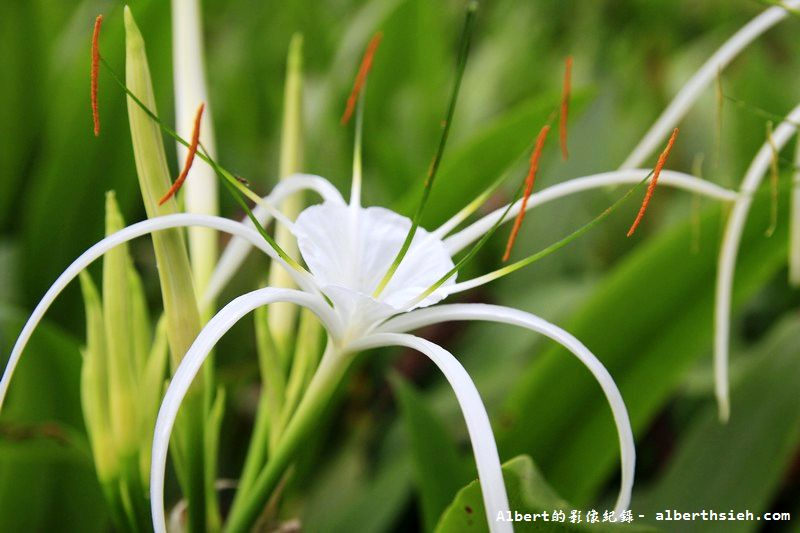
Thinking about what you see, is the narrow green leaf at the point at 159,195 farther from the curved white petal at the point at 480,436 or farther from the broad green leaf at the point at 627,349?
the broad green leaf at the point at 627,349

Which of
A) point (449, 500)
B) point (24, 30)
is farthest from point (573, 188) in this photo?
point (24, 30)

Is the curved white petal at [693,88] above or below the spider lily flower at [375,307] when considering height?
above

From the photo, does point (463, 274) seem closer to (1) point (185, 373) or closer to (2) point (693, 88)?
(2) point (693, 88)

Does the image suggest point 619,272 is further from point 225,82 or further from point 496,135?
point 225,82

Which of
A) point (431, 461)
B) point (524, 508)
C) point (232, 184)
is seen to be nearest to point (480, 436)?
point (524, 508)

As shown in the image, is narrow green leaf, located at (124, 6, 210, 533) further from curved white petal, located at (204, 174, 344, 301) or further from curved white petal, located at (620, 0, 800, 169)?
curved white petal, located at (620, 0, 800, 169)

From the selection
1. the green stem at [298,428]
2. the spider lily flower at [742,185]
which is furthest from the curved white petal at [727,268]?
the green stem at [298,428]
